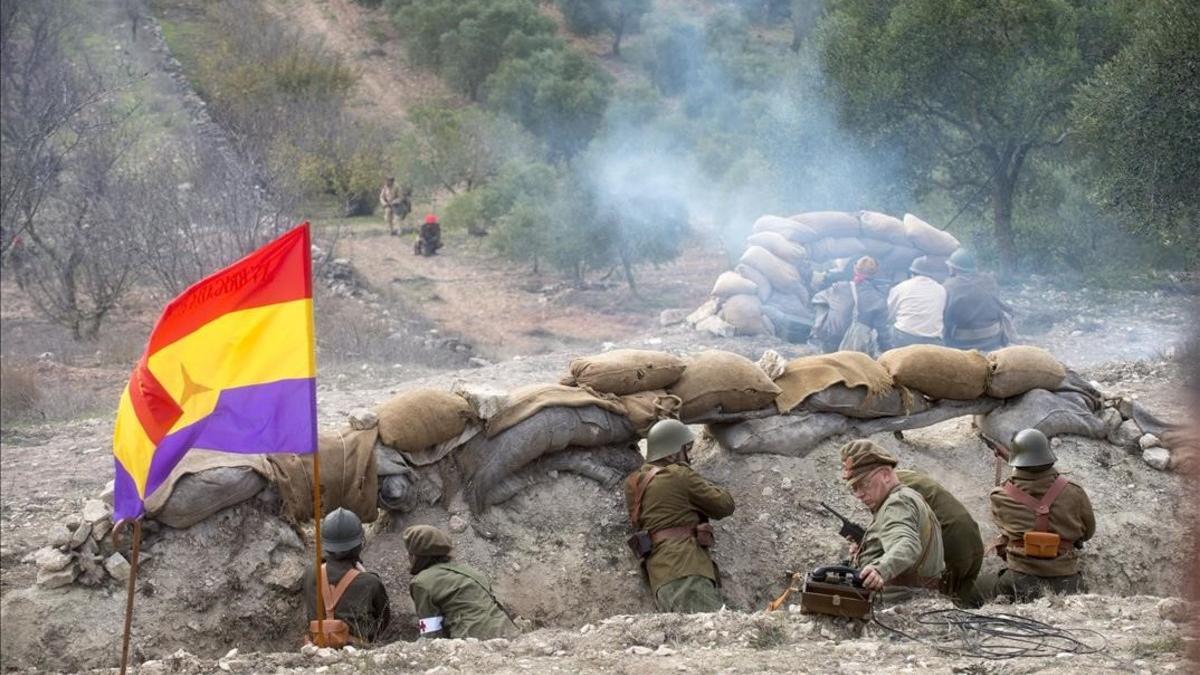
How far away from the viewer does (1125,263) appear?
58.0 feet

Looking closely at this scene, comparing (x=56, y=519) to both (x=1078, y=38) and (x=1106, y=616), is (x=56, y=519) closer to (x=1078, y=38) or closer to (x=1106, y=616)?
(x=1106, y=616)

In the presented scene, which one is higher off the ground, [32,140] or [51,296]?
[32,140]

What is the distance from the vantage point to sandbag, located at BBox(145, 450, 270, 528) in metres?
6.65

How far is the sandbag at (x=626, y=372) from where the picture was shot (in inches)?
312

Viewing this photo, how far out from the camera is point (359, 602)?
6195 mm

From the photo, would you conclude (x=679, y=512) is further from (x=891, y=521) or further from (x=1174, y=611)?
(x=1174, y=611)

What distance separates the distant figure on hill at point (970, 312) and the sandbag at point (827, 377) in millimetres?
3800

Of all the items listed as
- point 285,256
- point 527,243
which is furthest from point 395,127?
point 285,256

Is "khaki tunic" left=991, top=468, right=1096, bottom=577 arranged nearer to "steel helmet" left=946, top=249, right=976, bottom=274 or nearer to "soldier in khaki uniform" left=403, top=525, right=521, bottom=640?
"soldier in khaki uniform" left=403, top=525, right=521, bottom=640

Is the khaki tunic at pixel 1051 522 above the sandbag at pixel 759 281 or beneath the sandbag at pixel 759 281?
beneath

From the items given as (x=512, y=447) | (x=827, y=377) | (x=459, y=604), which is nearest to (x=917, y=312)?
(x=827, y=377)

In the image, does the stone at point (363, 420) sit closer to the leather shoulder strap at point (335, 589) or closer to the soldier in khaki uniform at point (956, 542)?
the leather shoulder strap at point (335, 589)

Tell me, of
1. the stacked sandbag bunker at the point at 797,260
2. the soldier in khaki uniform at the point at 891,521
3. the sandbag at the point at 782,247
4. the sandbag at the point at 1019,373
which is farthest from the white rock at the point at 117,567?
the sandbag at the point at 782,247

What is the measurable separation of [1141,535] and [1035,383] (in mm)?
1139
